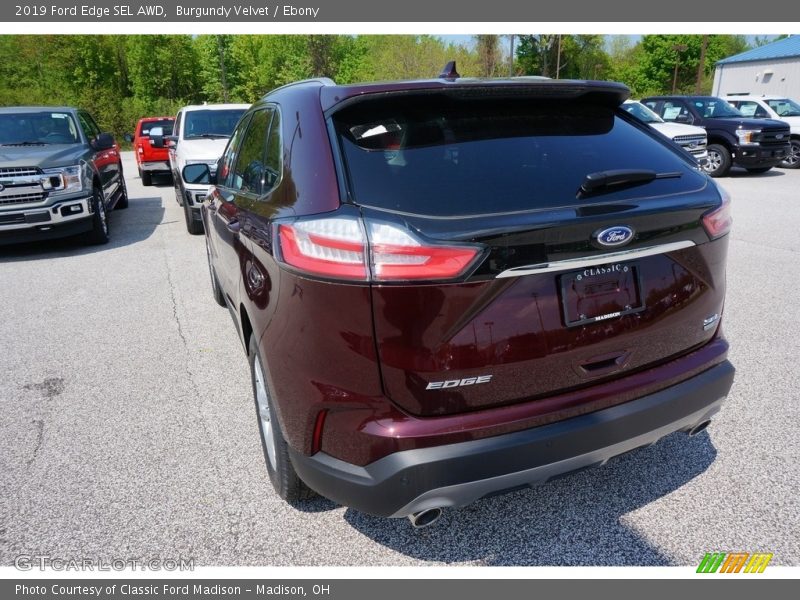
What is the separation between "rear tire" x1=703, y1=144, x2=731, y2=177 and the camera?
1435 cm

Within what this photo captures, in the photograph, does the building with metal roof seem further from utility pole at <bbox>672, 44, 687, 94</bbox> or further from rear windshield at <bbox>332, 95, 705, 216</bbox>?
rear windshield at <bbox>332, 95, 705, 216</bbox>

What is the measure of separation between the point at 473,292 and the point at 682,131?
14.1m

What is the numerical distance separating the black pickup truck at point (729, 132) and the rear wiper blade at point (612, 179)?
562 inches

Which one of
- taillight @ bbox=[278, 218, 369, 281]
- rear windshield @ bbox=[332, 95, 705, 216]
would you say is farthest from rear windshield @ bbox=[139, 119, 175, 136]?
taillight @ bbox=[278, 218, 369, 281]

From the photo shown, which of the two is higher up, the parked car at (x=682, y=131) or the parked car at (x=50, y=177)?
the parked car at (x=50, y=177)

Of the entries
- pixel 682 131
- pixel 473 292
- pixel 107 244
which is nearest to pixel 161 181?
pixel 107 244

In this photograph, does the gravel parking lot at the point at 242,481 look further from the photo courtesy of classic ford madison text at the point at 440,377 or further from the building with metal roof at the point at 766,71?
the building with metal roof at the point at 766,71

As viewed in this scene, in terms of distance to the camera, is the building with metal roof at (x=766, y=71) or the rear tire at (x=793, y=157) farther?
the building with metal roof at (x=766, y=71)

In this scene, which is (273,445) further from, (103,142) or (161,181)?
(161,181)

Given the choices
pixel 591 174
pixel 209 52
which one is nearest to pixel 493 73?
pixel 209 52

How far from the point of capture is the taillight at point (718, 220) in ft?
7.26

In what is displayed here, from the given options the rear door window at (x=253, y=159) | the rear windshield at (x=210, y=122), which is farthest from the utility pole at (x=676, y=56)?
the rear door window at (x=253, y=159)

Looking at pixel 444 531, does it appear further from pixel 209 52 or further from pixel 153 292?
pixel 209 52

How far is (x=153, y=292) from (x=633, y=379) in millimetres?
5259
